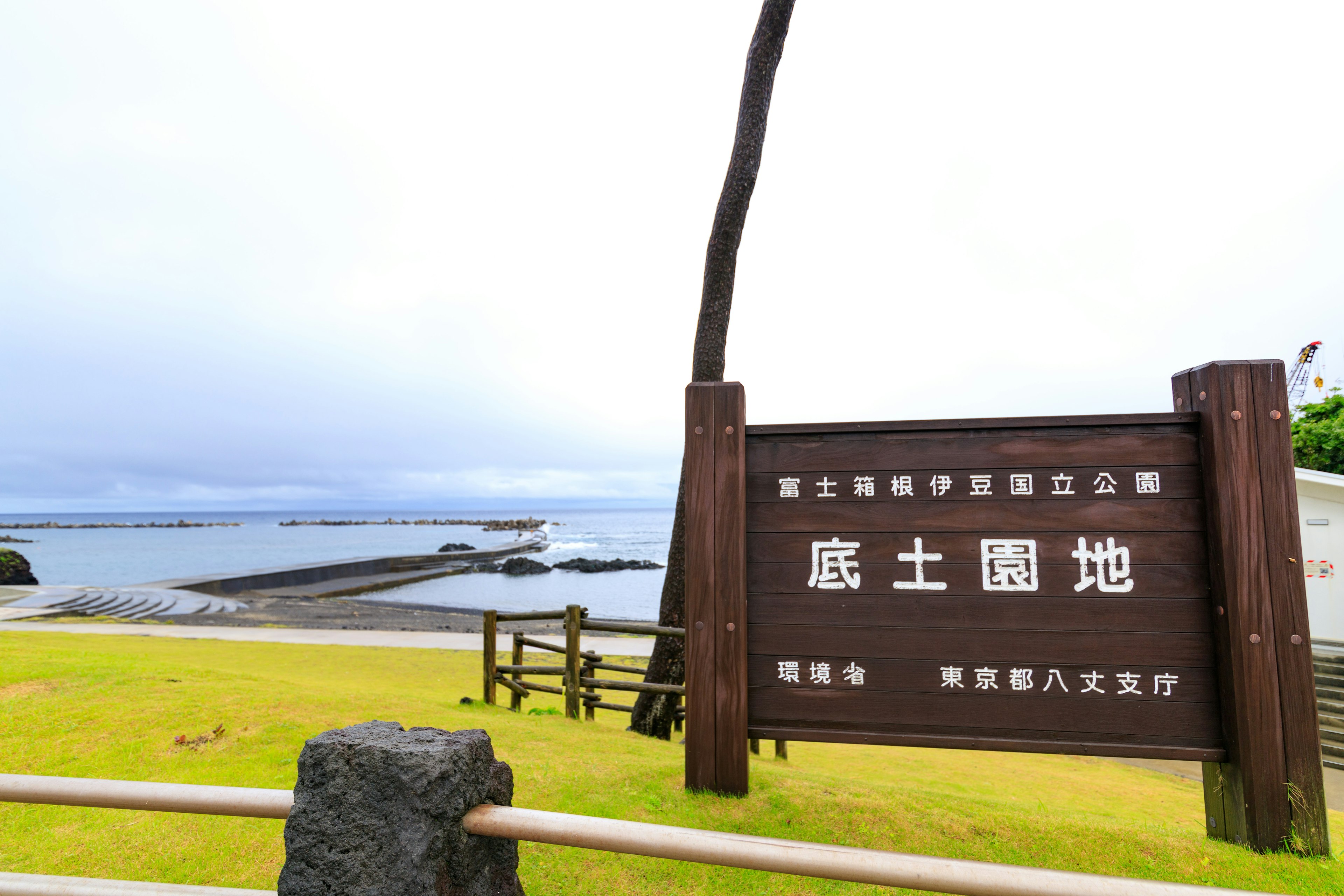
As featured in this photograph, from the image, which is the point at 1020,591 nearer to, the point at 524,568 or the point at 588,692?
the point at 588,692

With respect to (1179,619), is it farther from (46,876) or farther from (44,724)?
(44,724)

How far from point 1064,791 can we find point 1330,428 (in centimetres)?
1489

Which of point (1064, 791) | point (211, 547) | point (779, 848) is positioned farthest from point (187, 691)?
point (211, 547)

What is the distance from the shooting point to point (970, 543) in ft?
9.64

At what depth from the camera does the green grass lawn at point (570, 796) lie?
2615 mm

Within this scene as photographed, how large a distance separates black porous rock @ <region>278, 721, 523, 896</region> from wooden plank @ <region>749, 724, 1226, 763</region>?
154 centimetres

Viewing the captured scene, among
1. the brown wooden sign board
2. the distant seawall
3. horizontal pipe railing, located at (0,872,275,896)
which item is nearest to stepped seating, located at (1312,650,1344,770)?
the brown wooden sign board

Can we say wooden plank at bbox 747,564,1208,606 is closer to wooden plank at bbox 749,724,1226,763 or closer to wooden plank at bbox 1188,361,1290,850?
wooden plank at bbox 1188,361,1290,850

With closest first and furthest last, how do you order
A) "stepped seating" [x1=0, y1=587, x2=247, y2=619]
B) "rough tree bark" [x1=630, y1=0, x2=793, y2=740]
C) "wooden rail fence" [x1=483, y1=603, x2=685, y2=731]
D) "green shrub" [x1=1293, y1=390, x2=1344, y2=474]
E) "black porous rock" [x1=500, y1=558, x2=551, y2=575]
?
1. "rough tree bark" [x1=630, y1=0, x2=793, y2=740]
2. "wooden rail fence" [x1=483, y1=603, x2=685, y2=731]
3. "green shrub" [x1=1293, y1=390, x2=1344, y2=474]
4. "stepped seating" [x1=0, y1=587, x2=247, y2=619]
5. "black porous rock" [x1=500, y1=558, x2=551, y2=575]

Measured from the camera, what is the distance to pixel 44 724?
4027mm

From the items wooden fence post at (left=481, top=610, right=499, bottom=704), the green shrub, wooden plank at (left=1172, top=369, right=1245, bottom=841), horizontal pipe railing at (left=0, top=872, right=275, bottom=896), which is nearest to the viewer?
horizontal pipe railing at (left=0, top=872, right=275, bottom=896)

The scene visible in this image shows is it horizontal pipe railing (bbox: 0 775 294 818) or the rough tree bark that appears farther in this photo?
the rough tree bark

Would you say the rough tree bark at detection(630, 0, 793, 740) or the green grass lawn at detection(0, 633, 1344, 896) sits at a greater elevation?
the rough tree bark at detection(630, 0, 793, 740)

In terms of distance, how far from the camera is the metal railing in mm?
1727
